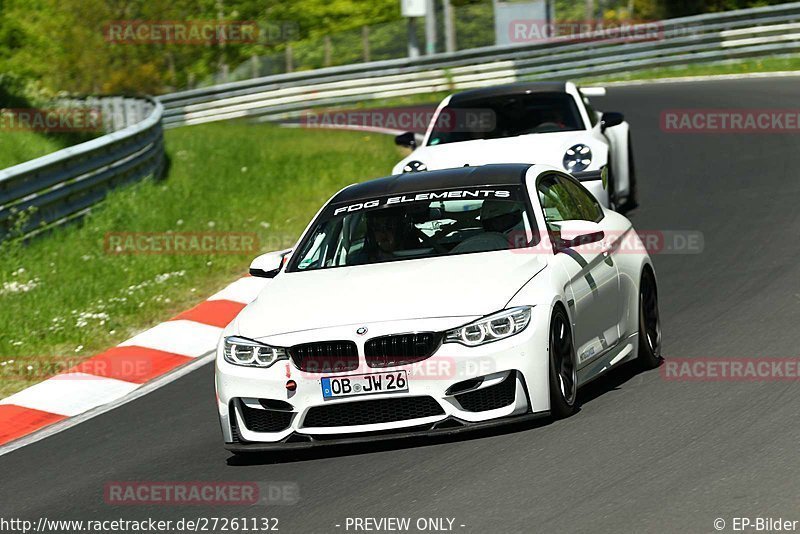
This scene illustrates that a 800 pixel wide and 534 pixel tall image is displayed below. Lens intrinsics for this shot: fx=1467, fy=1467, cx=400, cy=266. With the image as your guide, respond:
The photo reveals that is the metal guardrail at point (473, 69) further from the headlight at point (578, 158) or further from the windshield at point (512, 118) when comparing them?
the headlight at point (578, 158)

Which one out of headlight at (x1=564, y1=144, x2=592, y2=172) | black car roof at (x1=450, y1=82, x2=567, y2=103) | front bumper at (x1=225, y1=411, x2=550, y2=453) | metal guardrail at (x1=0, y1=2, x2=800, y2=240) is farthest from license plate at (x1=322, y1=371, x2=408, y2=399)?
metal guardrail at (x1=0, y1=2, x2=800, y2=240)

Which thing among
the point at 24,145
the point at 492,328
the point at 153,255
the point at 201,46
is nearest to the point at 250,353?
the point at 492,328

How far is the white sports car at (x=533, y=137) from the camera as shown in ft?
46.0

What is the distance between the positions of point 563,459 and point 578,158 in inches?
293

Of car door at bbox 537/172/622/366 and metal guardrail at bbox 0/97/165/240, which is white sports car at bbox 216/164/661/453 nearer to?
car door at bbox 537/172/622/366

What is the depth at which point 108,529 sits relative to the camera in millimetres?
6785

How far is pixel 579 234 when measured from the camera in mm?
8250

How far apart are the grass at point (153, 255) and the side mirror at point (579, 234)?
477cm

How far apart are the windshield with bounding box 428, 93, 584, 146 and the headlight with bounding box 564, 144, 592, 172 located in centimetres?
61

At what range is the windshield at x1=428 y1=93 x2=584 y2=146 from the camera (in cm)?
1477

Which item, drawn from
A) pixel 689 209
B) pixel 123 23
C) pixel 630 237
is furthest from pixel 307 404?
pixel 123 23

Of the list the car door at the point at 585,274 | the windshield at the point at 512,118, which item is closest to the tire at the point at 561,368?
the car door at the point at 585,274

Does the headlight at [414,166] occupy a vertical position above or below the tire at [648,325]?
below

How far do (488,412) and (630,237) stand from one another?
7.84 feet
